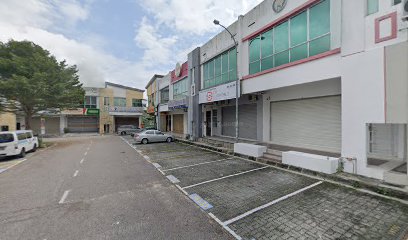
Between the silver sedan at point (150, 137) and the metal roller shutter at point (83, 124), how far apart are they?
82.5 feet

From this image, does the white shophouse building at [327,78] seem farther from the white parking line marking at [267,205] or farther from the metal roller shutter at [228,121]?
the white parking line marking at [267,205]

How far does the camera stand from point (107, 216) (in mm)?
4633

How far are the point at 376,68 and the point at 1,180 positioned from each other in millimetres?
14220

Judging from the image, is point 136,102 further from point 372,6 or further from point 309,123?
point 372,6

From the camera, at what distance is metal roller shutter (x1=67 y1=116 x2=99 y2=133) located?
3844 cm

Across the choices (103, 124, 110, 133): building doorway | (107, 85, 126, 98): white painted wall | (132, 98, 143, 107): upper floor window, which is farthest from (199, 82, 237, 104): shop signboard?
(107, 85, 126, 98): white painted wall

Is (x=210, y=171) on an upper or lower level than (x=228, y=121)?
lower

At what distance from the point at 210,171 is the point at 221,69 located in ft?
29.8

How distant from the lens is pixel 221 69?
1502 centimetres

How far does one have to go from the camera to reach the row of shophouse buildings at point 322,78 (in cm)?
592

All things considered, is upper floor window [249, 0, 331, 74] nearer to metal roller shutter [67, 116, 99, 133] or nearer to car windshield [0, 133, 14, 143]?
car windshield [0, 133, 14, 143]

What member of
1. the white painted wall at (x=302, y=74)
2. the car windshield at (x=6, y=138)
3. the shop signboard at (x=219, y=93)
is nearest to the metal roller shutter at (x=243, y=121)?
the shop signboard at (x=219, y=93)

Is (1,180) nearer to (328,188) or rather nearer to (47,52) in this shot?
(328,188)

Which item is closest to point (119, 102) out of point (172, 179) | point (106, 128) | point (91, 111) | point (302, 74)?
point (91, 111)
